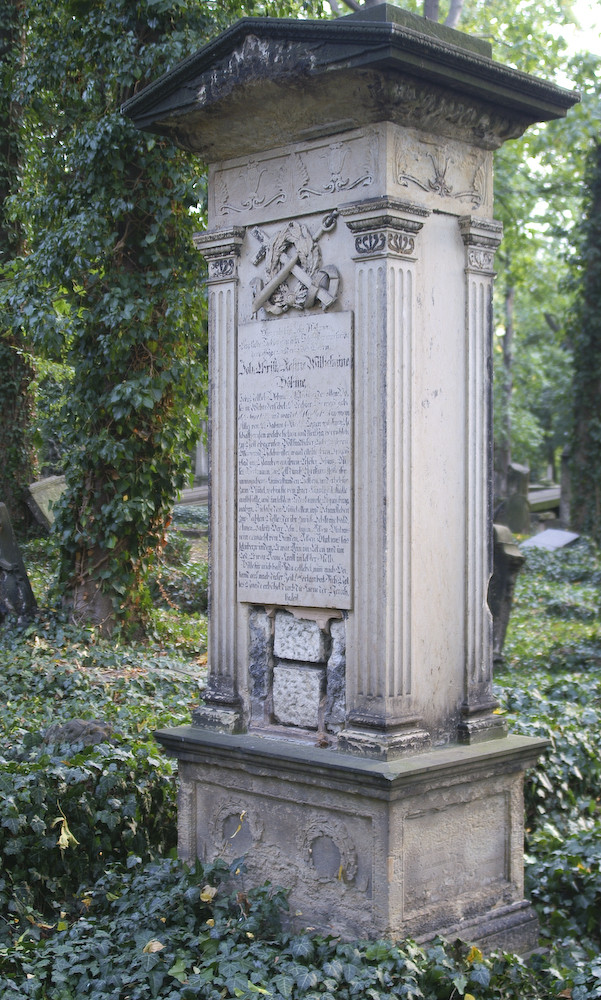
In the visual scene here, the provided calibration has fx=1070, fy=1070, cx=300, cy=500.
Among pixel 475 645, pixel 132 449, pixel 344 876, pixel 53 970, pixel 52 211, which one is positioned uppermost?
pixel 52 211

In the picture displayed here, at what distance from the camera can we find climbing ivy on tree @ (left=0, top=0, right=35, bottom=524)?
1250cm

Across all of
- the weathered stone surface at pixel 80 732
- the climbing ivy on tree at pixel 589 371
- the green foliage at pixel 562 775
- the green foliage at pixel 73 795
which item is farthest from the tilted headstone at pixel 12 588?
the climbing ivy on tree at pixel 589 371

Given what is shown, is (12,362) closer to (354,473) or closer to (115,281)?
(115,281)

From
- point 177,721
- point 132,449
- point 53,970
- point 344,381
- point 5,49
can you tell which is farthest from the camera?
point 5,49

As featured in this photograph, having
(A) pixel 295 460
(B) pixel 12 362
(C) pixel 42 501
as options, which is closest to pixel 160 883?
(A) pixel 295 460

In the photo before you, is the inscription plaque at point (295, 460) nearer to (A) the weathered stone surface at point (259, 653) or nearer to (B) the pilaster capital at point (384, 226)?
(A) the weathered stone surface at point (259, 653)

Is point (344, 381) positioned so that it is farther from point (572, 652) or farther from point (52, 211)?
point (572, 652)

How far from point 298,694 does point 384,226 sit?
6.76ft

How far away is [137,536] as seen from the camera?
906cm

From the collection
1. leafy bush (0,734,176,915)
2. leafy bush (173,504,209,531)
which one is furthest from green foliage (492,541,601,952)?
leafy bush (173,504,209,531)

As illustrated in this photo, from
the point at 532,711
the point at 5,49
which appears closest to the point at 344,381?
the point at 532,711

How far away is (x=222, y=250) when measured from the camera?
200 inches

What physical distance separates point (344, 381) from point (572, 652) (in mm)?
7359

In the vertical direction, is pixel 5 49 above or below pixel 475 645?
above
